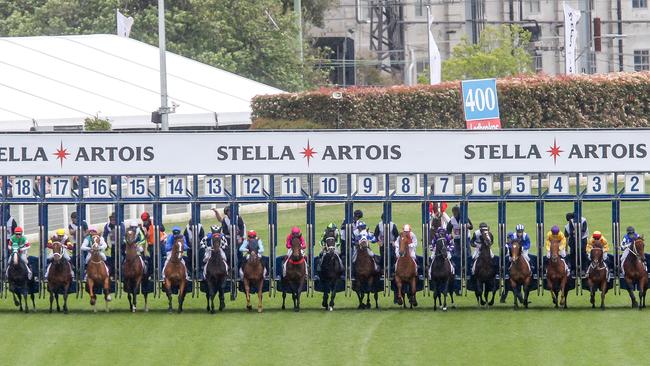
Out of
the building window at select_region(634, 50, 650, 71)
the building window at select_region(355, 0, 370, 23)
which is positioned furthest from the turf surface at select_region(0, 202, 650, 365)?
the building window at select_region(634, 50, 650, 71)

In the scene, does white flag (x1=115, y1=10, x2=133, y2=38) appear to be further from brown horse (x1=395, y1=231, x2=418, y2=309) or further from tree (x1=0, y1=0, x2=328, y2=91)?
brown horse (x1=395, y1=231, x2=418, y2=309)

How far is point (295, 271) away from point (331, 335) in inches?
77.6

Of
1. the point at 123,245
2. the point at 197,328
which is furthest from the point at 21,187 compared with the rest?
the point at 197,328

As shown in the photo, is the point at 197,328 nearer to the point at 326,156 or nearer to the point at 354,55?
the point at 326,156

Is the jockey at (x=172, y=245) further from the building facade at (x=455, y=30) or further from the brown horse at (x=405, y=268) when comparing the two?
the building facade at (x=455, y=30)

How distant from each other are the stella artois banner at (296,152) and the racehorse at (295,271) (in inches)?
52.0

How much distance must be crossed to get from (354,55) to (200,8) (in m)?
13.0

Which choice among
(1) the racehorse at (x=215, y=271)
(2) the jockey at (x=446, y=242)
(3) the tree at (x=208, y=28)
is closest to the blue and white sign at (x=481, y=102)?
(2) the jockey at (x=446, y=242)

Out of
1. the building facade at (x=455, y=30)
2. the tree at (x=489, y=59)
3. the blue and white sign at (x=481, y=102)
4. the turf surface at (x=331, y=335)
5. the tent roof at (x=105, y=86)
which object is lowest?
the turf surface at (x=331, y=335)

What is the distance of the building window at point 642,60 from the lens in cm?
6562

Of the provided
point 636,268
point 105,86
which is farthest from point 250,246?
point 105,86

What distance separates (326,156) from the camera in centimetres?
2134

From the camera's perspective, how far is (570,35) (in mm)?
41469

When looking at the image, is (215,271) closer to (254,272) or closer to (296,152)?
(254,272)
